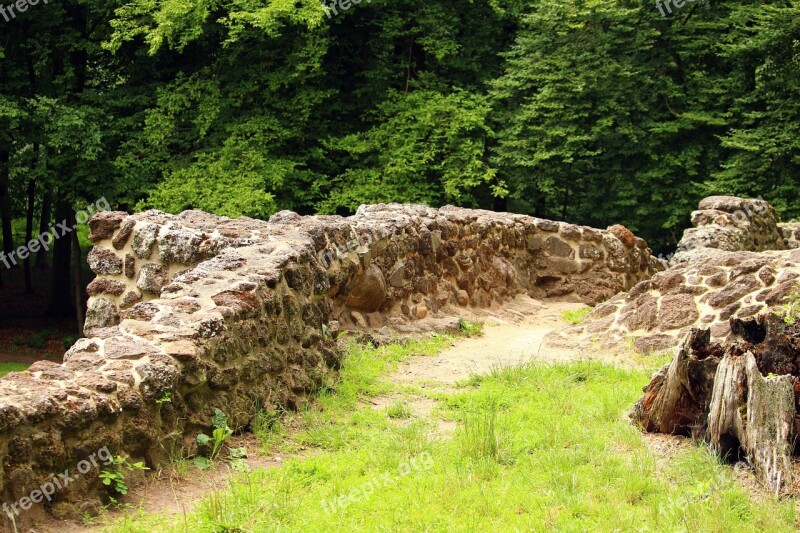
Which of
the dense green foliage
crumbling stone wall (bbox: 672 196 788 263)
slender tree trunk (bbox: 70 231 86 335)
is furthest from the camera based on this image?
slender tree trunk (bbox: 70 231 86 335)

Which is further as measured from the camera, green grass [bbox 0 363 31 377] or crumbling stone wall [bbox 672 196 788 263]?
green grass [bbox 0 363 31 377]

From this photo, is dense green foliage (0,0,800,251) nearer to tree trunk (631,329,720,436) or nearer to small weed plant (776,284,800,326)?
small weed plant (776,284,800,326)

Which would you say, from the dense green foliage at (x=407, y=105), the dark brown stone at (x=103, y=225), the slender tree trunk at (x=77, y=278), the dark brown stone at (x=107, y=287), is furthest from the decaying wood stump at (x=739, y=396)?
the slender tree trunk at (x=77, y=278)

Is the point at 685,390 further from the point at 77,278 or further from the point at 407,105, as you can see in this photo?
the point at 77,278

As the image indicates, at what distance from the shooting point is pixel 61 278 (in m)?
21.9

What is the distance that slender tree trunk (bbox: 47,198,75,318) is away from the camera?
20641 mm

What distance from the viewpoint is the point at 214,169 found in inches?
717

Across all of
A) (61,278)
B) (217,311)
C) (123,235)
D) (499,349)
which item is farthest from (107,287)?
(61,278)

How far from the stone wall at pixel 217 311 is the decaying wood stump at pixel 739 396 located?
8.73 feet

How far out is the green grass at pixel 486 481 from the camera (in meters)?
4.34

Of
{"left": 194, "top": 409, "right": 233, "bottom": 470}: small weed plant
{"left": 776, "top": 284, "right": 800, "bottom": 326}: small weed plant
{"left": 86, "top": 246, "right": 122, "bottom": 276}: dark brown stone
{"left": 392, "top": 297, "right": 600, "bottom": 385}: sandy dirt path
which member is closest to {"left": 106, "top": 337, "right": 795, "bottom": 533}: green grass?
{"left": 194, "top": 409, "right": 233, "bottom": 470}: small weed plant

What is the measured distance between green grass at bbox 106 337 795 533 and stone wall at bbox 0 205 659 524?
450 millimetres

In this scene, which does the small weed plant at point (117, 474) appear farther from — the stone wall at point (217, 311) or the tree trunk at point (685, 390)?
the tree trunk at point (685, 390)

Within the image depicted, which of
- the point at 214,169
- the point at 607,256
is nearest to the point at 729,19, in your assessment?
the point at 607,256
